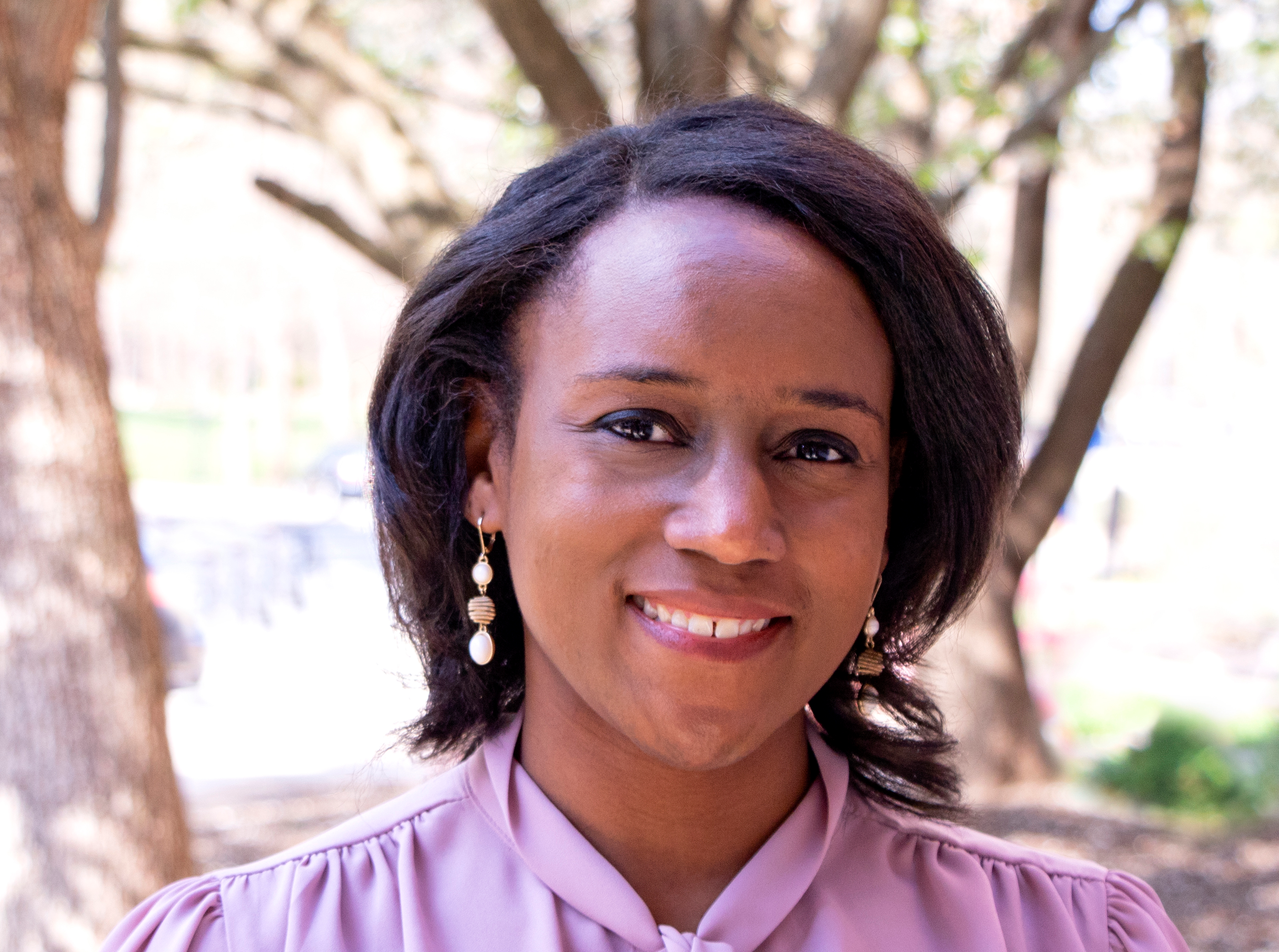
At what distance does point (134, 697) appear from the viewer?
304 cm

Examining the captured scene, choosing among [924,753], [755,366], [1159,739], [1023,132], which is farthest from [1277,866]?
[755,366]

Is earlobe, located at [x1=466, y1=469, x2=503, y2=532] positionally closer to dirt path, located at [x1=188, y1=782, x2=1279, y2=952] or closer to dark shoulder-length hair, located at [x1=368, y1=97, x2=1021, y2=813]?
dark shoulder-length hair, located at [x1=368, y1=97, x2=1021, y2=813]

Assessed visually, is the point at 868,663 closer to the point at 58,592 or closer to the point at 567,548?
the point at 567,548

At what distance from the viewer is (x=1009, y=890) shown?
1.62 meters

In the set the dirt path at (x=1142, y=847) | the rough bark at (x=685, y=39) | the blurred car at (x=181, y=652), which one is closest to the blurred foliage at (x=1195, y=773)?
the dirt path at (x=1142, y=847)

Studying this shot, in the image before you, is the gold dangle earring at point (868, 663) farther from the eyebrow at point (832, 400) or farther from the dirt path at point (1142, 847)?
the dirt path at point (1142, 847)

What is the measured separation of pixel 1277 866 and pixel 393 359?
6.43 metres

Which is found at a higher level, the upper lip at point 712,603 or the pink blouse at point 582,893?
the upper lip at point 712,603

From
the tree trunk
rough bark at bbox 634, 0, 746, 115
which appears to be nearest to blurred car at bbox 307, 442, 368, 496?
rough bark at bbox 634, 0, 746, 115

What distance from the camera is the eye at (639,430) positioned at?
140 centimetres

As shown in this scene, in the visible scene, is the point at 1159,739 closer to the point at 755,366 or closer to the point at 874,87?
the point at 874,87

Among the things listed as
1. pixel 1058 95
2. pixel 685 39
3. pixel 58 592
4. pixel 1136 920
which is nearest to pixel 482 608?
pixel 1136 920

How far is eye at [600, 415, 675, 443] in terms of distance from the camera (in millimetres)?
1403

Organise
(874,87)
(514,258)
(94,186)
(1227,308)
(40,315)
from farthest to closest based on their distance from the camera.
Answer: (1227,308) → (874,87) → (94,186) → (40,315) → (514,258)
